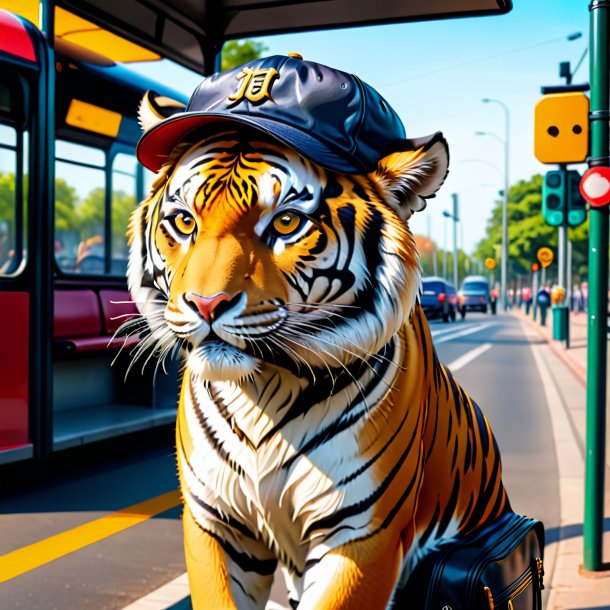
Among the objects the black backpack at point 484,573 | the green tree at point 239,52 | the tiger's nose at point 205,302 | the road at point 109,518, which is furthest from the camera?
the green tree at point 239,52

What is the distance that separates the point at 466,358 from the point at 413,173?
16.6 metres

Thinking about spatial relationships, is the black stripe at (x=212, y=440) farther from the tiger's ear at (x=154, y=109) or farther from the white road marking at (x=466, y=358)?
the white road marking at (x=466, y=358)

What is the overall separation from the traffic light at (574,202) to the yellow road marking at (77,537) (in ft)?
20.1

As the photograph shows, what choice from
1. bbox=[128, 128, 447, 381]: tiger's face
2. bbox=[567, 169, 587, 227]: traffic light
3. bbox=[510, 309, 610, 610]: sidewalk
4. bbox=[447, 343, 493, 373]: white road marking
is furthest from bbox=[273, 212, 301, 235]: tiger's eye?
bbox=[447, 343, 493, 373]: white road marking

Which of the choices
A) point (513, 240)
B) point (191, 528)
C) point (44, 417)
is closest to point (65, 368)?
point (44, 417)

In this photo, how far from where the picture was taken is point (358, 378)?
148 centimetres

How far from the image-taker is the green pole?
4242mm

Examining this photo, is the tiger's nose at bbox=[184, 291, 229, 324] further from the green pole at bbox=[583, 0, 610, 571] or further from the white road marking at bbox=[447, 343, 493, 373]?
the white road marking at bbox=[447, 343, 493, 373]

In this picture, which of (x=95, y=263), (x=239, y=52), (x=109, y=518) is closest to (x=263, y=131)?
(x=109, y=518)

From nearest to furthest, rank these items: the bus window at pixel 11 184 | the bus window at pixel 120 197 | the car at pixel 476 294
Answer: the bus window at pixel 11 184 → the bus window at pixel 120 197 → the car at pixel 476 294

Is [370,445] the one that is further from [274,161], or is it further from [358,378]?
[274,161]

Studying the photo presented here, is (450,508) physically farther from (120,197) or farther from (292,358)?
(120,197)

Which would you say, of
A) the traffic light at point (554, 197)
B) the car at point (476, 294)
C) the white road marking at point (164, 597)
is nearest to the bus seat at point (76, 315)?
the white road marking at point (164, 597)

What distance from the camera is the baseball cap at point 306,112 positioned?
1.41m
